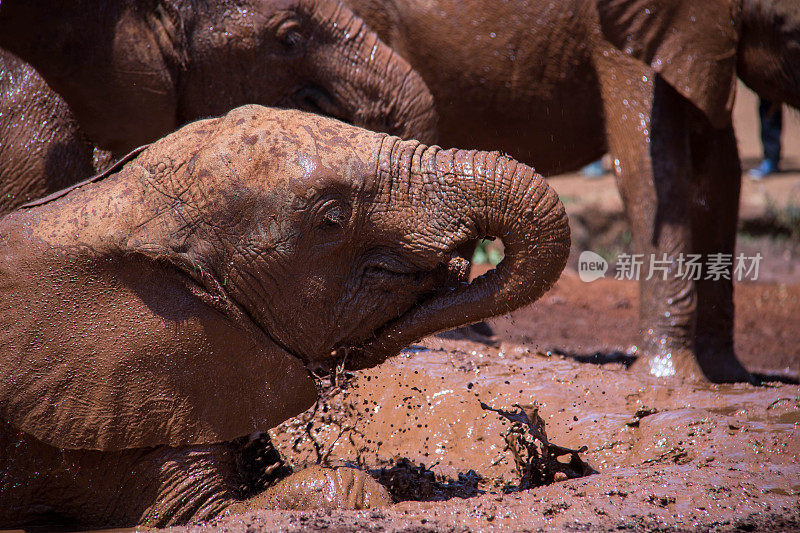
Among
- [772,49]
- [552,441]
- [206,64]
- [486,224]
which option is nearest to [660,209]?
[772,49]

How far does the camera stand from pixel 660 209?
548cm

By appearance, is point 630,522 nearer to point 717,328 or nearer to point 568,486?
point 568,486

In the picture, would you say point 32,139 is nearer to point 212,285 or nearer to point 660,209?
point 212,285

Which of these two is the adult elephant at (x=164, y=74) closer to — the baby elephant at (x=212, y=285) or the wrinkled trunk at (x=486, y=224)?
the baby elephant at (x=212, y=285)

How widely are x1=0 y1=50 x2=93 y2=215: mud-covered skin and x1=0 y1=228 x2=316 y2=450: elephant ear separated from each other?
1.64 metres

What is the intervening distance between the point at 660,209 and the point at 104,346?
348 cm

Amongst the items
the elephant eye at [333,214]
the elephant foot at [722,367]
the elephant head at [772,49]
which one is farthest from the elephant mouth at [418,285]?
the elephant foot at [722,367]

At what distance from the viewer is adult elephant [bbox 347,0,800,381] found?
212 inches

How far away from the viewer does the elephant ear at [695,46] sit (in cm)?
533

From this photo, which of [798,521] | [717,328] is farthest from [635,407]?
[717,328]

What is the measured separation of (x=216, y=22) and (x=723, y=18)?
2.65 metres

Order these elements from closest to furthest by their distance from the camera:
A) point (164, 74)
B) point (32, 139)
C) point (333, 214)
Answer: point (333, 214)
point (32, 139)
point (164, 74)

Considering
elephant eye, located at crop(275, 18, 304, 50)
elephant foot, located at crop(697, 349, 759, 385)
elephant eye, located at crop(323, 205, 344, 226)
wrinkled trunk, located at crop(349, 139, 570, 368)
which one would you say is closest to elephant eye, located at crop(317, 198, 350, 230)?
elephant eye, located at crop(323, 205, 344, 226)

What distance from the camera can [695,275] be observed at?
5.90 metres
